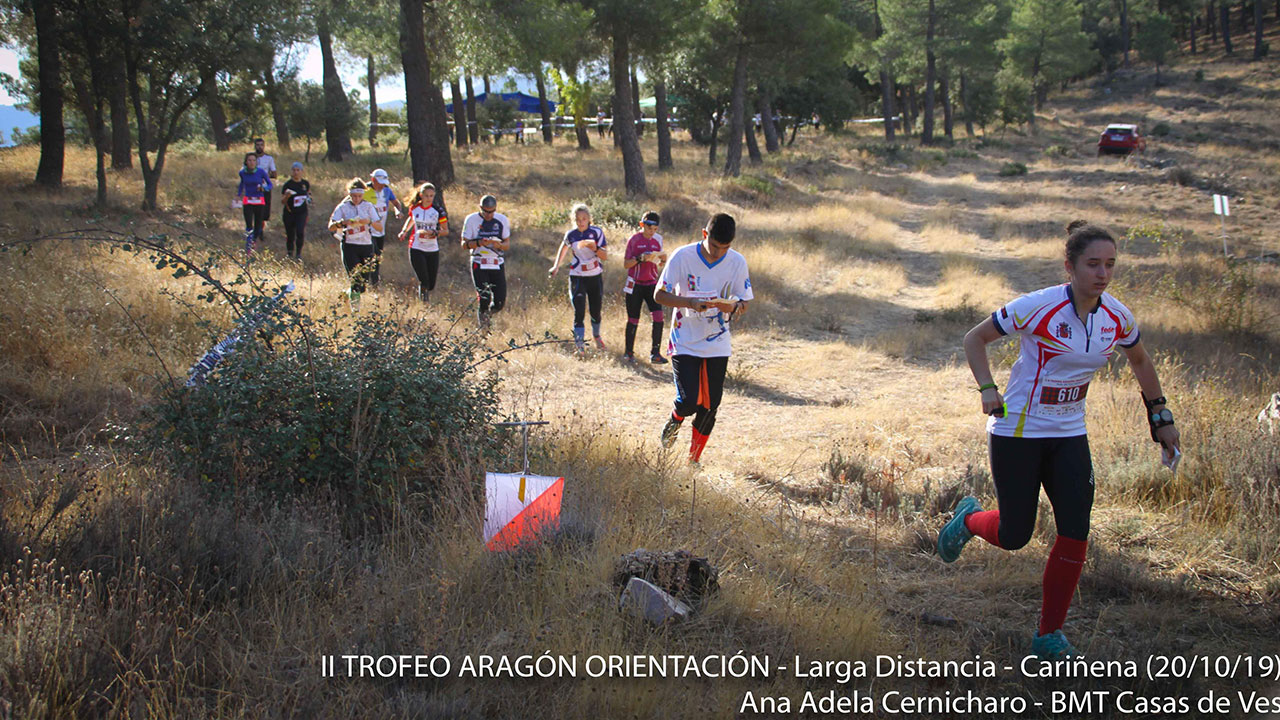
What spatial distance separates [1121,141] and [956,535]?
47159 mm

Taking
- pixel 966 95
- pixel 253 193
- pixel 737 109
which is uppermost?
pixel 966 95

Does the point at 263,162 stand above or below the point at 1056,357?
above

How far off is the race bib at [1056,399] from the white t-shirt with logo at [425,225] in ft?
29.1

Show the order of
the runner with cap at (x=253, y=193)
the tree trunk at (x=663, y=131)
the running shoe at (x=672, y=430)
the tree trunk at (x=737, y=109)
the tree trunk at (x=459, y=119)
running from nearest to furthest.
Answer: the running shoe at (x=672, y=430)
the runner with cap at (x=253, y=193)
the tree trunk at (x=737, y=109)
the tree trunk at (x=663, y=131)
the tree trunk at (x=459, y=119)

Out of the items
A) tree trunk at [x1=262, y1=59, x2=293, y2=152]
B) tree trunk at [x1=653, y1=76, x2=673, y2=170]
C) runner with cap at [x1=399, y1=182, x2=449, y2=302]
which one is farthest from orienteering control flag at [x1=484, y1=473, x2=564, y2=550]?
tree trunk at [x1=653, y1=76, x2=673, y2=170]

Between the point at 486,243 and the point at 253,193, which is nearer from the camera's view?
the point at 486,243

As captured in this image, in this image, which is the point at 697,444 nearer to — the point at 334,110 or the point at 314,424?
the point at 314,424

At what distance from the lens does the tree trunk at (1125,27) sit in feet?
257

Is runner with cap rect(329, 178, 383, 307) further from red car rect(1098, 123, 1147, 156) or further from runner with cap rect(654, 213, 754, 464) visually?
red car rect(1098, 123, 1147, 156)

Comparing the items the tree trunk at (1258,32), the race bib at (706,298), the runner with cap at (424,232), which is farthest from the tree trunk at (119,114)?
the tree trunk at (1258,32)

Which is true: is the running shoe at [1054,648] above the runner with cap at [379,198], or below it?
below

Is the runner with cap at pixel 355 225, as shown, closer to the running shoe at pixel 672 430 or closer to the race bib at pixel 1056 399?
the running shoe at pixel 672 430

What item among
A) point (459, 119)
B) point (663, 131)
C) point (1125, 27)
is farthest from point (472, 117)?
point (1125, 27)

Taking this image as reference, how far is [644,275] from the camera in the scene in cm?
1104
